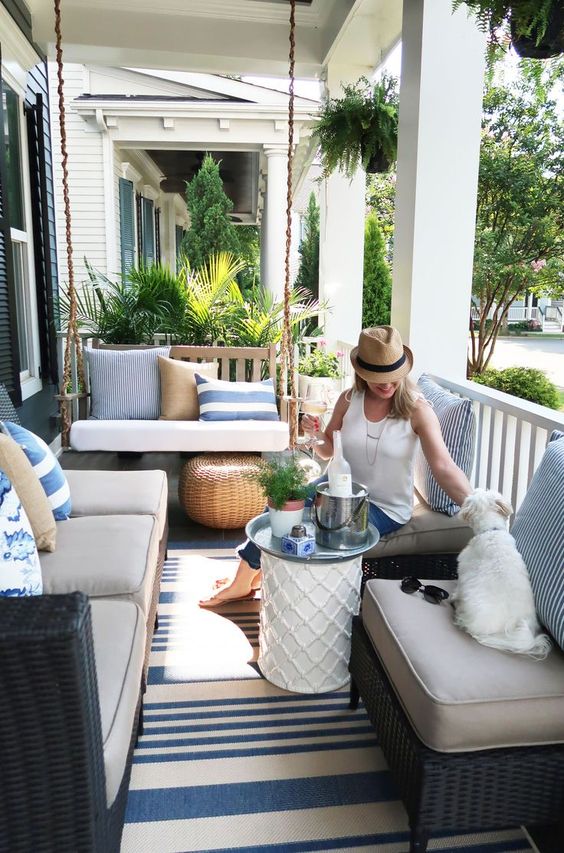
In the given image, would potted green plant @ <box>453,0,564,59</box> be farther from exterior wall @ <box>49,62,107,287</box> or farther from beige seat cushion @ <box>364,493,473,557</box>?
exterior wall @ <box>49,62,107,287</box>

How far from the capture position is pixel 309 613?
216 cm

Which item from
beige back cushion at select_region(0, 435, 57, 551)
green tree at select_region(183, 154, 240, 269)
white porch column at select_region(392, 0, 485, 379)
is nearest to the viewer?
beige back cushion at select_region(0, 435, 57, 551)

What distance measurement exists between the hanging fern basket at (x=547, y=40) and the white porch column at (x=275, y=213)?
5426mm

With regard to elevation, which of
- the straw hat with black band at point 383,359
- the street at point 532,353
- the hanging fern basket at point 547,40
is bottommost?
the street at point 532,353

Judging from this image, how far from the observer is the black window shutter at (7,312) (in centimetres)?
427

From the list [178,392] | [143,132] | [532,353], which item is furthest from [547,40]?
[532,353]

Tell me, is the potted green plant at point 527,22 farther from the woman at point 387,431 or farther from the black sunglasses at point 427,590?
the black sunglasses at point 427,590

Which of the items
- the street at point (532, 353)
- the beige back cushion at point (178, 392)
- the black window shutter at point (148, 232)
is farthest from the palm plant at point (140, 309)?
the street at point (532, 353)

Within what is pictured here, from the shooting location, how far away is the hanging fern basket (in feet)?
6.77

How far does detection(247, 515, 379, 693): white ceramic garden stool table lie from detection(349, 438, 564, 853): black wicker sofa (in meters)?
0.46

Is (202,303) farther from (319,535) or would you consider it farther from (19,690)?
(19,690)

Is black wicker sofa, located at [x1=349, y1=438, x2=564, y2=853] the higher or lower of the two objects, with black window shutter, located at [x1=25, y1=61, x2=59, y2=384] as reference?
lower

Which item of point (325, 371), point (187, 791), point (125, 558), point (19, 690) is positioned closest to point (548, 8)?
point (125, 558)

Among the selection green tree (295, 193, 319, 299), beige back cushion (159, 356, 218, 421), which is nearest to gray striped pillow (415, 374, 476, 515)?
beige back cushion (159, 356, 218, 421)
